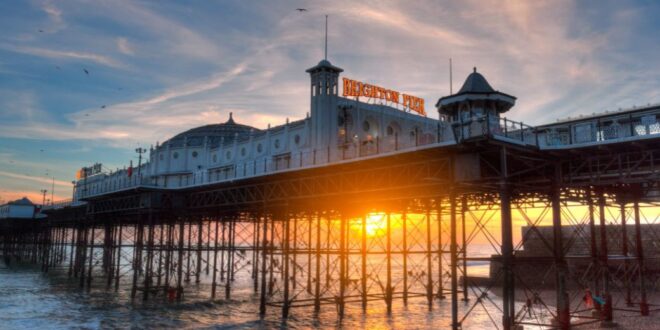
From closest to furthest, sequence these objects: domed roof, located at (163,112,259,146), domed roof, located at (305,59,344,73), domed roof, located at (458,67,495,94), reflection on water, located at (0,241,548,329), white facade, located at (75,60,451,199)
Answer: white facade, located at (75,60,451,199) < domed roof, located at (458,67,495,94) < reflection on water, located at (0,241,548,329) < domed roof, located at (305,59,344,73) < domed roof, located at (163,112,259,146)

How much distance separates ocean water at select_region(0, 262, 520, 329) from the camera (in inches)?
1309

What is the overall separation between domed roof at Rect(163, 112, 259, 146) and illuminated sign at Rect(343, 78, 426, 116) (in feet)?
74.6

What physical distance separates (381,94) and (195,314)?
24.8 meters

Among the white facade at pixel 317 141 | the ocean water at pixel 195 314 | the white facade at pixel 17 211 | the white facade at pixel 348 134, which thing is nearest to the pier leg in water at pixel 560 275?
the white facade at pixel 348 134

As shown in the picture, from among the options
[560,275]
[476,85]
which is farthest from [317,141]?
[560,275]

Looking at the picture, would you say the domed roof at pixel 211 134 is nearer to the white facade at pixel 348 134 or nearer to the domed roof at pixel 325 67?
the white facade at pixel 348 134

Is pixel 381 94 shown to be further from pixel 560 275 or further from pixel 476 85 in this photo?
pixel 560 275

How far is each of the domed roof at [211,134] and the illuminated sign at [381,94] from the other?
74.6 ft

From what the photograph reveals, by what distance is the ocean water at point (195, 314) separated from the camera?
33250 millimetres

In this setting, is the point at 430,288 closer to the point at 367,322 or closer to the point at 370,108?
the point at 367,322

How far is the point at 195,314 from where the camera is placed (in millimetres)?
38031

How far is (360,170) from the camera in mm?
31781

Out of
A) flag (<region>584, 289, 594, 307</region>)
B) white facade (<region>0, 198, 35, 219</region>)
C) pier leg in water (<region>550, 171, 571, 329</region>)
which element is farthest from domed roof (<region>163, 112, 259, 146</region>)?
white facade (<region>0, 198, 35, 219</region>)

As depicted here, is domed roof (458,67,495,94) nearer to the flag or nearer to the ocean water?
the ocean water
